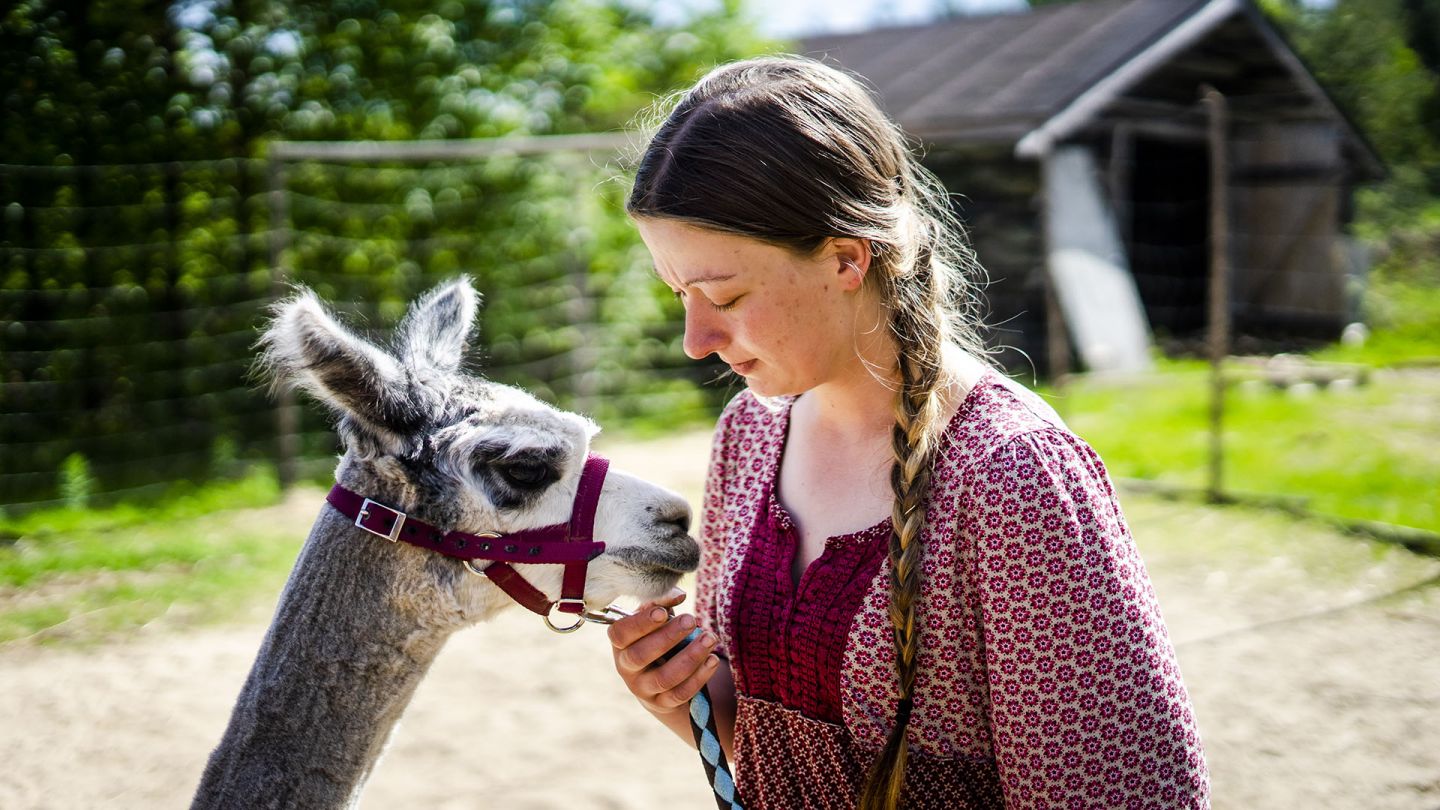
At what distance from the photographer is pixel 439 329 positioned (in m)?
1.89

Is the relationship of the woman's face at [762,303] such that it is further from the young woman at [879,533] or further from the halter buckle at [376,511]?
the halter buckle at [376,511]

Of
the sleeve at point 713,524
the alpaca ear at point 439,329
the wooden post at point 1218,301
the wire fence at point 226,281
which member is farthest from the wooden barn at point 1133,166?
the sleeve at point 713,524

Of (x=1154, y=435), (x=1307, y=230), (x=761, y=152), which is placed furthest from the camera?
(x=1307, y=230)

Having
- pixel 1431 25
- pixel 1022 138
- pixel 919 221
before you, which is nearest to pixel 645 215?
pixel 919 221

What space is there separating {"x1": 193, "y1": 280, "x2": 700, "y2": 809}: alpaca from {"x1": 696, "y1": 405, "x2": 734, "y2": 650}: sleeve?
0.05 m

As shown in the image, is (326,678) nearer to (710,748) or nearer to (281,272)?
(710,748)

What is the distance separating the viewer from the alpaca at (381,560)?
5.00 feet

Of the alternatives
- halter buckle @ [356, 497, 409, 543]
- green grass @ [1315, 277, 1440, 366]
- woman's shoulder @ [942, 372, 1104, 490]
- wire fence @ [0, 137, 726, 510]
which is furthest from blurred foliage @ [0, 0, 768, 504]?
green grass @ [1315, 277, 1440, 366]

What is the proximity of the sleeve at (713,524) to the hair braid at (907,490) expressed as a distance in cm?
42

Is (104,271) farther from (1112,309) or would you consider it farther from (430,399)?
(1112,309)

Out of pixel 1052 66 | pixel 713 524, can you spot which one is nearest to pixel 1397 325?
pixel 1052 66

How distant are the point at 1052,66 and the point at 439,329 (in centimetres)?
908

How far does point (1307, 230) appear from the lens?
10758 millimetres

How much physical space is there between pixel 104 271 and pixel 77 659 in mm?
3137
